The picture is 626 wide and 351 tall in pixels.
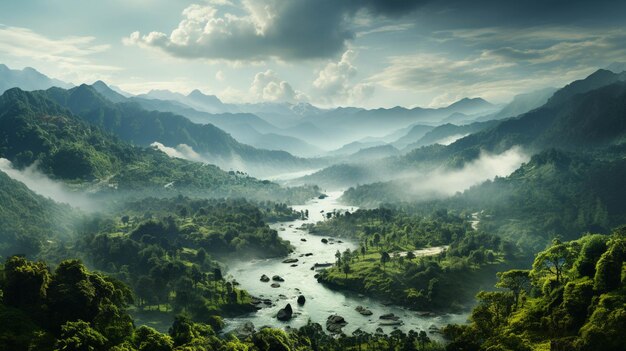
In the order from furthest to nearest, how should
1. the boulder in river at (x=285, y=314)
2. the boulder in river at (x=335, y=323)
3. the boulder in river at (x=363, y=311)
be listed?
the boulder in river at (x=363, y=311), the boulder in river at (x=285, y=314), the boulder in river at (x=335, y=323)

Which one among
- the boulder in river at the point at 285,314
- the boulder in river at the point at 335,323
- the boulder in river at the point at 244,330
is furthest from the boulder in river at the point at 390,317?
the boulder in river at the point at 244,330

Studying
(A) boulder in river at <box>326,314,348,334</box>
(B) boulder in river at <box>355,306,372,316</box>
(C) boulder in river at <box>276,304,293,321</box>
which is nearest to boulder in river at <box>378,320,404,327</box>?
(B) boulder in river at <box>355,306,372,316</box>

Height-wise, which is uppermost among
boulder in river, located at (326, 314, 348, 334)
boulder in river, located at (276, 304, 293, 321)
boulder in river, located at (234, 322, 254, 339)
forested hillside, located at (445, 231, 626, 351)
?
forested hillside, located at (445, 231, 626, 351)

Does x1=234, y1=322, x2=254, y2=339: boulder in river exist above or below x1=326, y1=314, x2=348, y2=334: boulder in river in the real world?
above

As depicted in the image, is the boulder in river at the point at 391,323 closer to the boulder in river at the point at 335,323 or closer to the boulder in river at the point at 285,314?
the boulder in river at the point at 335,323

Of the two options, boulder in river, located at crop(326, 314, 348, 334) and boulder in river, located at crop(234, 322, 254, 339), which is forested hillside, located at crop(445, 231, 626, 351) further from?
boulder in river, located at crop(234, 322, 254, 339)

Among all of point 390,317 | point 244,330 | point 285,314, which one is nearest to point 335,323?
point 285,314

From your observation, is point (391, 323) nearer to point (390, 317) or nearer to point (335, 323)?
point (390, 317)

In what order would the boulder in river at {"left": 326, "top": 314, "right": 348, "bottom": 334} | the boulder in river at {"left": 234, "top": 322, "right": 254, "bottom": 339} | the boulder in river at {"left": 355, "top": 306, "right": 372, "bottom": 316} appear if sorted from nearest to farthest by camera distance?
the boulder in river at {"left": 234, "top": 322, "right": 254, "bottom": 339}
the boulder in river at {"left": 326, "top": 314, "right": 348, "bottom": 334}
the boulder in river at {"left": 355, "top": 306, "right": 372, "bottom": 316}
